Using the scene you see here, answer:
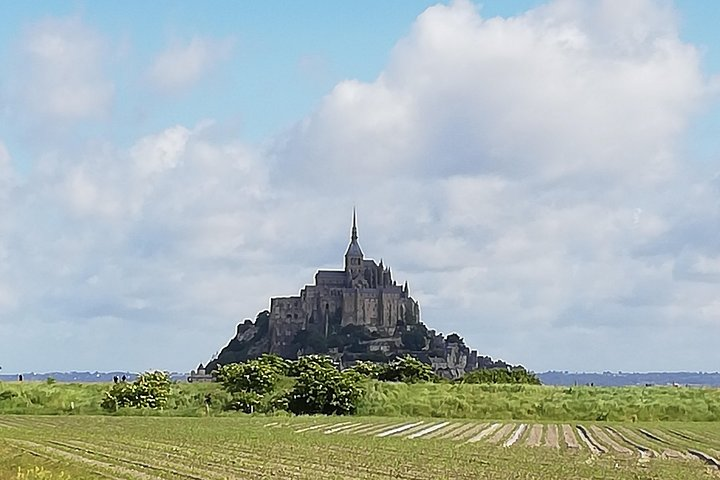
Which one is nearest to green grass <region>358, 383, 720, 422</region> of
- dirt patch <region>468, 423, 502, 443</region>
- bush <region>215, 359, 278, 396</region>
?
bush <region>215, 359, 278, 396</region>

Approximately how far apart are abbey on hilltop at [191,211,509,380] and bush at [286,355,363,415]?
113079 millimetres

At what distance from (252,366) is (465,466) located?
126ft

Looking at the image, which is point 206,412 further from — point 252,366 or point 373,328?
point 373,328

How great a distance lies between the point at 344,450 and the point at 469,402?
31119 millimetres

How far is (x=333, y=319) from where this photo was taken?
610 ft

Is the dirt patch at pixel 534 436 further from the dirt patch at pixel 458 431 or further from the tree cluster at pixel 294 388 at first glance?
the tree cluster at pixel 294 388

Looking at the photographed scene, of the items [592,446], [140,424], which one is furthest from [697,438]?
[140,424]

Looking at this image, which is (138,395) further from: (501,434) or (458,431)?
(501,434)

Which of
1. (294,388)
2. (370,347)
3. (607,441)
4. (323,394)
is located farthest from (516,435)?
(370,347)

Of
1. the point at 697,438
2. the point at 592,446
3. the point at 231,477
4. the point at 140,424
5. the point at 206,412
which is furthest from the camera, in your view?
the point at 206,412

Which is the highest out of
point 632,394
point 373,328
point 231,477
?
point 373,328

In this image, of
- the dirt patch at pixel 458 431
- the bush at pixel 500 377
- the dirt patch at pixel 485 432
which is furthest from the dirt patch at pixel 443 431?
the bush at pixel 500 377

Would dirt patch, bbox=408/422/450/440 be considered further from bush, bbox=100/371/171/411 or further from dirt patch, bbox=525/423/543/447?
bush, bbox=100/371/171/411

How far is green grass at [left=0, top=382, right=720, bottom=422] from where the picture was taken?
58.5 m
